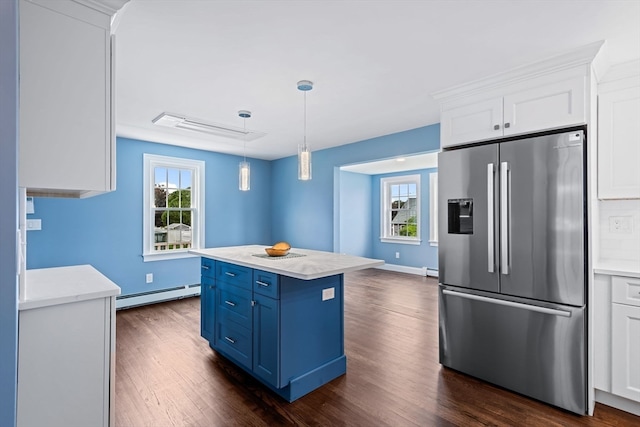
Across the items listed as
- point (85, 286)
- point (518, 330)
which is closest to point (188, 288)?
point (85, 286)

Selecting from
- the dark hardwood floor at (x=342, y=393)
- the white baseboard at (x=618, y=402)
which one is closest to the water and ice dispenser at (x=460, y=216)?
the dark hardwood floor at (x=342, y=393)

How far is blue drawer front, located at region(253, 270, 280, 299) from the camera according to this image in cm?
224

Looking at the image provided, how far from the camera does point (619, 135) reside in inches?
89.6

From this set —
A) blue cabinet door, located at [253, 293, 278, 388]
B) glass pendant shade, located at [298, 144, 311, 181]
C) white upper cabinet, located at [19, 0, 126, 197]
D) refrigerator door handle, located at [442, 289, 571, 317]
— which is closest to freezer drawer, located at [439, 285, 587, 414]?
refrigerator door handle, located at [442, 289, 571, 317]

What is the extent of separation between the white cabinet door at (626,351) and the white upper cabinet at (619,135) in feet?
2.61

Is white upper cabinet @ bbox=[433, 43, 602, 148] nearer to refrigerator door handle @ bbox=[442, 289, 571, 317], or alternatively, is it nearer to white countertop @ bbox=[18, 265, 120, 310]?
refrigerator door handle @ bbox=[442, 289, 571, 317]

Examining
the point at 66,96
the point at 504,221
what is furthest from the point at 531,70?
the point at 66,96

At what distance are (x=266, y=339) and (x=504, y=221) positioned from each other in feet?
6.21

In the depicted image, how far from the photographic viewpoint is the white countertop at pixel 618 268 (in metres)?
2.05

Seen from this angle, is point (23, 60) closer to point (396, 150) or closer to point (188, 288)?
point (396, 150)

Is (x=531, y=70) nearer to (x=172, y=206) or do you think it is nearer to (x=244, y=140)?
(x=244, y=140)

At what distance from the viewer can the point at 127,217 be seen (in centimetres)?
452

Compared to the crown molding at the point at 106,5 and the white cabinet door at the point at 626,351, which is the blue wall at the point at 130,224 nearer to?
the crown molding at the point at 106,5

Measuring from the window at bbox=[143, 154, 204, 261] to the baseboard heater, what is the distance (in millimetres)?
498
